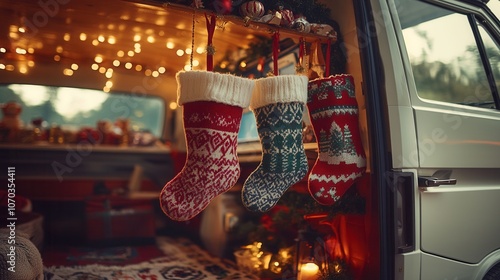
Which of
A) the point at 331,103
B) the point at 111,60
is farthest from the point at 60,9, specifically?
the point at 331,103

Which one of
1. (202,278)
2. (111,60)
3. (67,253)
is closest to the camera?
(202,278)

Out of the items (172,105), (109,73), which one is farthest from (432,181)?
(172,105)

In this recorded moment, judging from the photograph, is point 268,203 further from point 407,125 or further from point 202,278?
point 202,278

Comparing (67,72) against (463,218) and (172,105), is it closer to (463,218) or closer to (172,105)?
(172,105)

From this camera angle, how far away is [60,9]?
2.32m

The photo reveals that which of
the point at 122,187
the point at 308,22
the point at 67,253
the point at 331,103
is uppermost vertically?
the point at 308,22

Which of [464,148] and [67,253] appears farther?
[67,253]

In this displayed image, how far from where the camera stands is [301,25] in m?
1.93

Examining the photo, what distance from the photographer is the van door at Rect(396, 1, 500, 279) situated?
71.9 inches

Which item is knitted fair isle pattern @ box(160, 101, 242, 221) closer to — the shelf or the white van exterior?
the shelf

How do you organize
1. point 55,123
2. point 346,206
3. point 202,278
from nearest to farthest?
point 346,206 < point 202,278 < point 55,123

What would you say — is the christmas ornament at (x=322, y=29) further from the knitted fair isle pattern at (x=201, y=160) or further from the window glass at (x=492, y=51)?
the window glass at (x=492, y=51)

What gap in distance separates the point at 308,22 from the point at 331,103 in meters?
A: 0.48

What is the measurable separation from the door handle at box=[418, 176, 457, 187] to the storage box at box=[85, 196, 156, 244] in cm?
292
